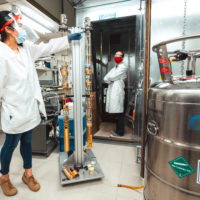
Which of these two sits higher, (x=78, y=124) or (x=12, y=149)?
(x=78, y=124)

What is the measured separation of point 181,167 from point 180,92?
342 mm

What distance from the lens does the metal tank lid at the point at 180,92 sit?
0.56m

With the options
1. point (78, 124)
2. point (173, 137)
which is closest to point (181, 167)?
point (173, 137)

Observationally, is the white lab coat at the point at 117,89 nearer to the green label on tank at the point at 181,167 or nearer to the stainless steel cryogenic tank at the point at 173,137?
the stainless steel cryogenic tank at the point at 173,137

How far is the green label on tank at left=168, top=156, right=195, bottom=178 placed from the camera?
0.59 metres

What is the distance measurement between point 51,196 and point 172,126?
1.14 m

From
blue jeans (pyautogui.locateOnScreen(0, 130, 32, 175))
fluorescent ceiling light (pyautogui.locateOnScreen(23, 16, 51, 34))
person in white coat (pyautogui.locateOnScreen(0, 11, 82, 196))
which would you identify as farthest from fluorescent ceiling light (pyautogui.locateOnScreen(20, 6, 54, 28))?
blue jeans (pyautogui.locateOnScreen(0, 130, 32, 175))

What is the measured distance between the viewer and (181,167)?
0.60 metres

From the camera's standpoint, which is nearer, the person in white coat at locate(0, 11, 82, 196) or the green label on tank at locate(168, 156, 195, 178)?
the green label on tank at locate(168, 156, 195, 178)

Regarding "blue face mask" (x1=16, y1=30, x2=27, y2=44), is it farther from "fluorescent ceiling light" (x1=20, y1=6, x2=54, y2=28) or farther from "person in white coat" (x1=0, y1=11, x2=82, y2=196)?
"fluorescent ceiling light" (x1=20, y1=6, x2=54, y2=28)

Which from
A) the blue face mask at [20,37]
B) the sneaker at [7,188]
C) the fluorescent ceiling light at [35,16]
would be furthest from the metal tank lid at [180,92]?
the fluorescent ceiling light at [35,16]

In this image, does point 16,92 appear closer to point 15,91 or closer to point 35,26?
point 15,91

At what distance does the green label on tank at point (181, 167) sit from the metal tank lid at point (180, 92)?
0.89 feet

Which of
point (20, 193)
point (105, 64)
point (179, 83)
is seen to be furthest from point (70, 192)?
point (105, 64)
